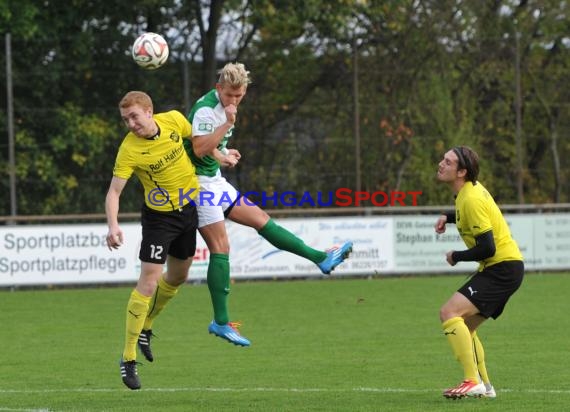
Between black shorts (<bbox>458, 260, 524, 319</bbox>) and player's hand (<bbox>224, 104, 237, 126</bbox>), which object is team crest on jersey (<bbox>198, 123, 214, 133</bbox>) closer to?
player's hand (<bbox>224, 104, 237, 126</bbox>)

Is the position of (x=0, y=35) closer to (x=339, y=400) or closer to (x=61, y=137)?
(x=61, y=137)

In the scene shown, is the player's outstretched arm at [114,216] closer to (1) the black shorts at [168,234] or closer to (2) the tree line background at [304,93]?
(1) the black shorts at [168,234]

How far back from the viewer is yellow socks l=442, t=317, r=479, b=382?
879 centimetres

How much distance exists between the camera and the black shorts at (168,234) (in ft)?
30.2

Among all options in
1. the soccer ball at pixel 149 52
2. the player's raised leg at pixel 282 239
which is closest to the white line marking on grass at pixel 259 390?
the player's raised leg at pixel 282 239

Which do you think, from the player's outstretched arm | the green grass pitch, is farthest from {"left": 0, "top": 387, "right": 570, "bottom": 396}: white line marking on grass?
the player's outstretched arm

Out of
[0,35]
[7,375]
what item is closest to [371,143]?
[0,35]

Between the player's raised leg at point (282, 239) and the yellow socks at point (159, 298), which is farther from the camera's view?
the yellow socks at point (159, 298)

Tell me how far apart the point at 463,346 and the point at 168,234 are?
7.92 feet

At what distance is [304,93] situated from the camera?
23062 mm

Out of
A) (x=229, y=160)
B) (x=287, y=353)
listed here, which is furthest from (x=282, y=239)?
(x=287, y=353)

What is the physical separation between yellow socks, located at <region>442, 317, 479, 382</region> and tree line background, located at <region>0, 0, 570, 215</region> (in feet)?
44.6

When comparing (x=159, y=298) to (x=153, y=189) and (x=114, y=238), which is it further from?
(x=114, y=238)

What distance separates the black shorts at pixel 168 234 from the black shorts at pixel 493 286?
2216 mm
